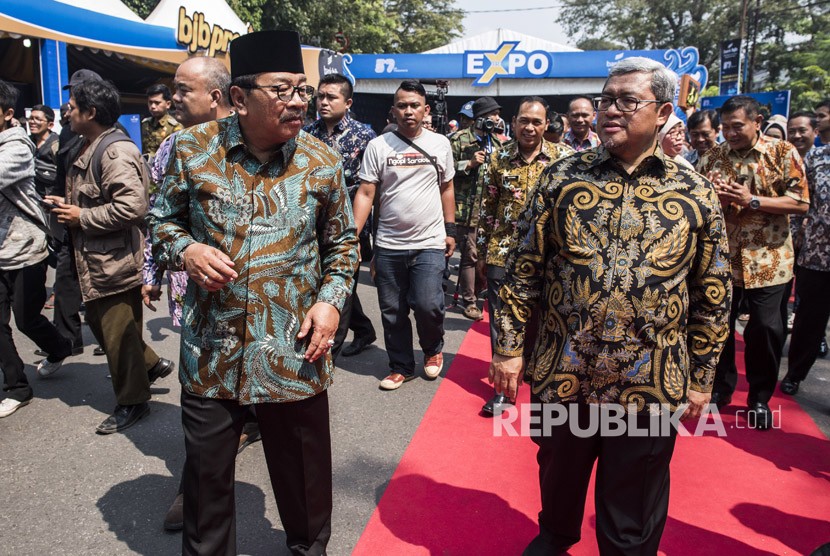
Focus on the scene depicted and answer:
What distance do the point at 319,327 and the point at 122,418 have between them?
2.33m

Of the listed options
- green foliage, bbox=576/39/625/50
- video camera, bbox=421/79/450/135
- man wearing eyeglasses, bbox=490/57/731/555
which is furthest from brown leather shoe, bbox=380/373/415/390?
green foliage, bbox=576/39/625/50

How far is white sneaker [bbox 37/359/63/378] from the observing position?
456 centimetres

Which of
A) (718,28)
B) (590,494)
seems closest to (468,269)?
(590,494)

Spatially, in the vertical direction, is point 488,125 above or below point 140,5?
below

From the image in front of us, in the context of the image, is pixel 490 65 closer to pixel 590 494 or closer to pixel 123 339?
pixel 123 339

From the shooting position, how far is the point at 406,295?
15.2ft

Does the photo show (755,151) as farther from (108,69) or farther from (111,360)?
(108,69)

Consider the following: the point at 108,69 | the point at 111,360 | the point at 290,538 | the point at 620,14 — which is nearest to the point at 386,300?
the point at 111,360

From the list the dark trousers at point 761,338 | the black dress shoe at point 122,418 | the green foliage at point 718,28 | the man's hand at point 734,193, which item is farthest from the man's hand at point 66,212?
the green foliage at point 718,28

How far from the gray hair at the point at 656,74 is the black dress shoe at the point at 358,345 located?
359cm

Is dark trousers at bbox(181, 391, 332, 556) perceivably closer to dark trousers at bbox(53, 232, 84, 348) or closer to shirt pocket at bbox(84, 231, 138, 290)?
shirt pocket at bbox(84, 231, 138, 290)

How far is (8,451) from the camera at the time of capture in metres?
3.52

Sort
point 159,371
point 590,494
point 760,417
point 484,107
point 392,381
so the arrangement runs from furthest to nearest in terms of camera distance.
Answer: point 484,107, point 392,381, point 159,371, point 760,417, point 590,494

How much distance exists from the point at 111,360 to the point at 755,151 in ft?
13.2
